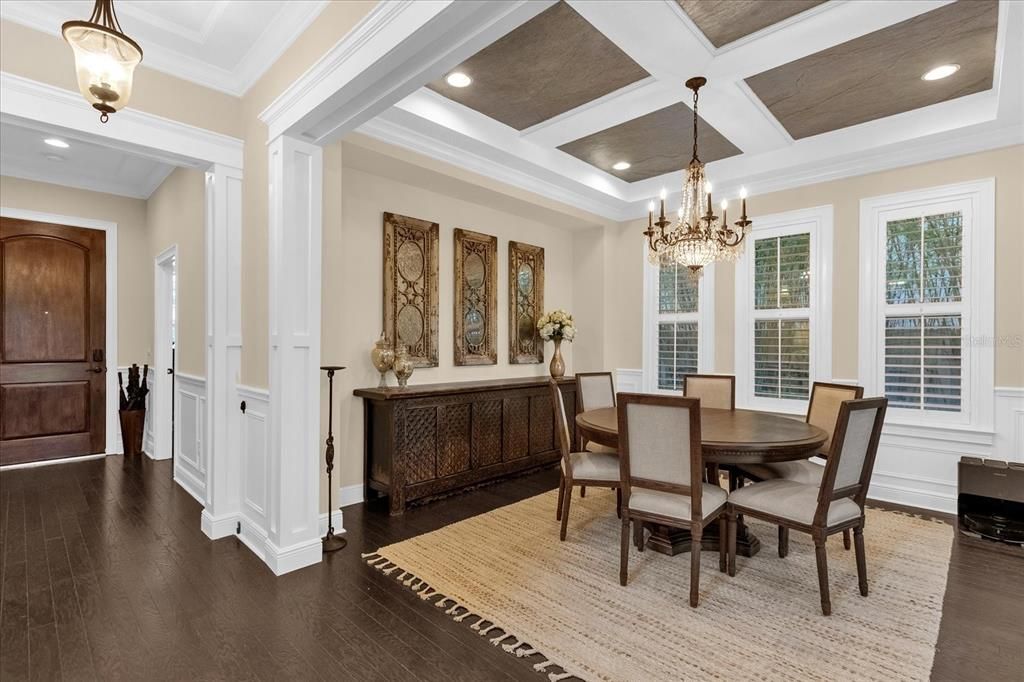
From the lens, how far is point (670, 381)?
5434mm

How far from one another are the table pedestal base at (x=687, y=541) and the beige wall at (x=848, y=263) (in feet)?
7.03

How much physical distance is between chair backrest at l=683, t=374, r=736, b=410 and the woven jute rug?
1.01 metres

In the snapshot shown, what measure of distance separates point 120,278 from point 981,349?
8.06 metres

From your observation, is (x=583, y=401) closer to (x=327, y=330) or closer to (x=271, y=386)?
(x=327, y=330)

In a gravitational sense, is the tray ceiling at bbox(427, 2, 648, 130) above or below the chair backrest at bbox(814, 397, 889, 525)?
above

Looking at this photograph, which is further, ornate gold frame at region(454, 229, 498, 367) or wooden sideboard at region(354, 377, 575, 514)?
ornate gold frame at region(454, 229, 498, 367)

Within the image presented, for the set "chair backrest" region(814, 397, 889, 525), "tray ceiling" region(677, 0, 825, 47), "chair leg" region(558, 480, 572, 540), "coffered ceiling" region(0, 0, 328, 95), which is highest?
"tray ceiling" region(677, 0, 825, 47)

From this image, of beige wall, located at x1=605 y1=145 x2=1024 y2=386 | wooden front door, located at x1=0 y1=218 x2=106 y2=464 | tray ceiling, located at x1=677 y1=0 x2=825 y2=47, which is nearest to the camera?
tray ceiling, located at x1=677 y1=0 x2=825 y2=47

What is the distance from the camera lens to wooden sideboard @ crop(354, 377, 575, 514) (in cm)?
369

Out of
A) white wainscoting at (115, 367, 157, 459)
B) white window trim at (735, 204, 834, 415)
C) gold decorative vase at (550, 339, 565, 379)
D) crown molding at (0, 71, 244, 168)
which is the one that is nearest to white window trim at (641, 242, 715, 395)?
white window trim at (735, 204, 834, 415)

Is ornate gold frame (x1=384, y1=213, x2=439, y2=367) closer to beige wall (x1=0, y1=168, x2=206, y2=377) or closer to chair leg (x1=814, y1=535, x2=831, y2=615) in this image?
beige wall (x1=0, y1=168, x2=206, y2=377)

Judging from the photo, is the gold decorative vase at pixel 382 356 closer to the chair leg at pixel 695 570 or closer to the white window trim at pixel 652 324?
the chair leg at pixel 695 570

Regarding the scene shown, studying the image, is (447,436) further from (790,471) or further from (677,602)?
(790,471)

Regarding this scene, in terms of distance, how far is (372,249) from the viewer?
159 inches
